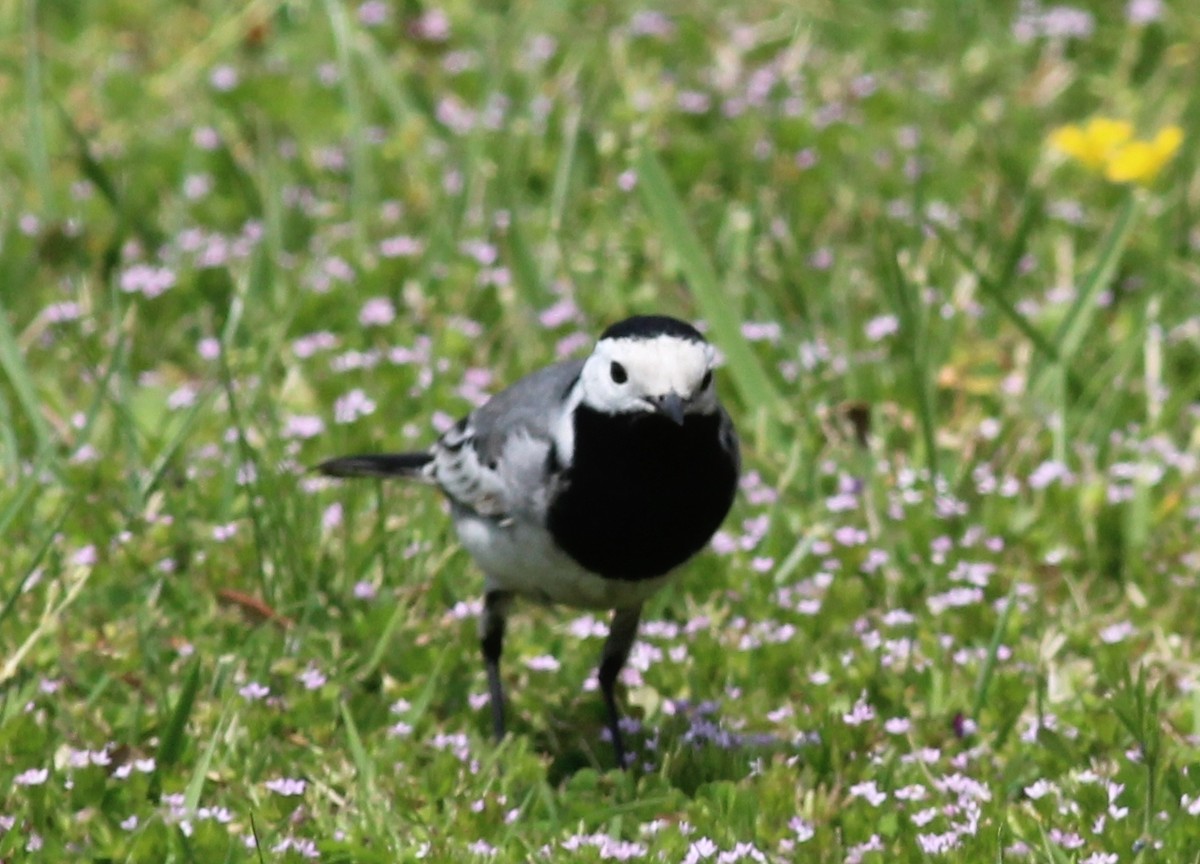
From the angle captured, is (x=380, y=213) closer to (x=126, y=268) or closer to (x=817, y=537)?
(x=126, y=268)

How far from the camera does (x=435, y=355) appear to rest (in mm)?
5805

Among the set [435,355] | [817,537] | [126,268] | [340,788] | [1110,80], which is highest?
[1110,80]

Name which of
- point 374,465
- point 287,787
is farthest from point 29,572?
Answer: point 374,465

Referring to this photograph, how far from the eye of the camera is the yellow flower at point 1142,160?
6117mm

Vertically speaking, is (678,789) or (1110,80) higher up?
(1110,80)

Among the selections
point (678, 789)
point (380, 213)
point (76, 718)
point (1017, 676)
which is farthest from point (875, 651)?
point (380, 213)

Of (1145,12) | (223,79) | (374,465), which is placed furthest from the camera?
(1145,12)

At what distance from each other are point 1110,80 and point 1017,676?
12.3 ft

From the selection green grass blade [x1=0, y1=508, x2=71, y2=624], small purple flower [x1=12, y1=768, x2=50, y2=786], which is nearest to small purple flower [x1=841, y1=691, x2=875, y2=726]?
small purple flower [x1=12, y1=768, x2=50, y2=786]

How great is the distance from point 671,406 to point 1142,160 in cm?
291

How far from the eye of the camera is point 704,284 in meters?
5.62

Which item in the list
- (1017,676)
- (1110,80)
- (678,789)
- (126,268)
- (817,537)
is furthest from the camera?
(1110,80)

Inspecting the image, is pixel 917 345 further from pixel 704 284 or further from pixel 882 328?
pixel 704 284

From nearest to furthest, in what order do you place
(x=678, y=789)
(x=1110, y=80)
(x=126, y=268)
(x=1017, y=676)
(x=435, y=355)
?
(x=678, y=789) → (x=1017, y=676) → (x=435, y=355) → (x=126, y=268) → (x=1110, y=80)
